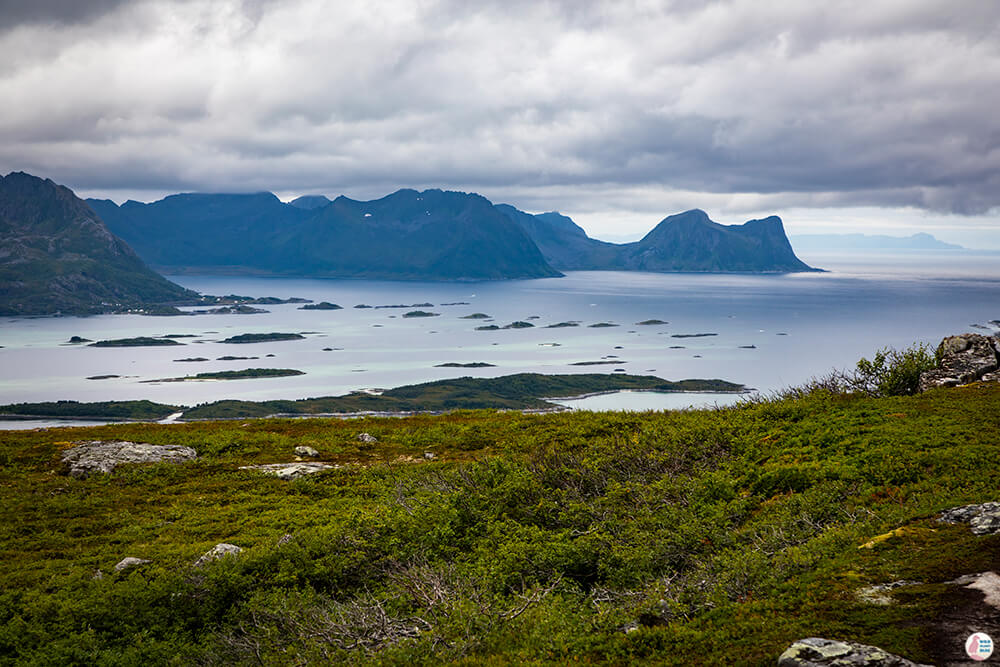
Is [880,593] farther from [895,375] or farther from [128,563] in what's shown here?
[895,375]

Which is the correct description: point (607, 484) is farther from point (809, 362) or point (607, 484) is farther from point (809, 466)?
point (809, 362)

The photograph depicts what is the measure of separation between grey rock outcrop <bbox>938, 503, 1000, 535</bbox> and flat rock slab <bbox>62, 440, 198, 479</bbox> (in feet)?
76.8

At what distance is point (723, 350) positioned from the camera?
19388cm

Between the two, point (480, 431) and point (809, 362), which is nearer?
point (480, 431)

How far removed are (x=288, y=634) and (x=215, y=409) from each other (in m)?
127

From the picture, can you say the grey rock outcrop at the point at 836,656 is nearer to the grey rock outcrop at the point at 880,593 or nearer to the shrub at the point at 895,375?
the grey rock outcrop at the point at 880,593

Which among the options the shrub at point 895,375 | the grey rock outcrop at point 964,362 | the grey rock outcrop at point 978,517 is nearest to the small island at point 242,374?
the shrub at point 895,375

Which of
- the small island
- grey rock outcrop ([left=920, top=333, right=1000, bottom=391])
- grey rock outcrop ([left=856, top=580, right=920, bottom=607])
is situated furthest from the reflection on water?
grey rock outcrop ([left=856, top=580, right=920, bottom=607])

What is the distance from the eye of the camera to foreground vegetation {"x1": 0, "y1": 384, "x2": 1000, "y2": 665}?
943 centimetres

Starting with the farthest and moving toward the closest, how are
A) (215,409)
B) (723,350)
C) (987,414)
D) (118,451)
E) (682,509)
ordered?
(723,350) < (215,409) < (118,451) < (987,414) < (682,509)

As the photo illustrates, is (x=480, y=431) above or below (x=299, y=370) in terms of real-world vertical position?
above

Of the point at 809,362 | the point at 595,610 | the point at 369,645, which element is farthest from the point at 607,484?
the point at 809,362

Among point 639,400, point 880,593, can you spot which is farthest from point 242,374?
point 880,593

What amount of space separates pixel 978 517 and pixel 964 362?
1731 centimetres
